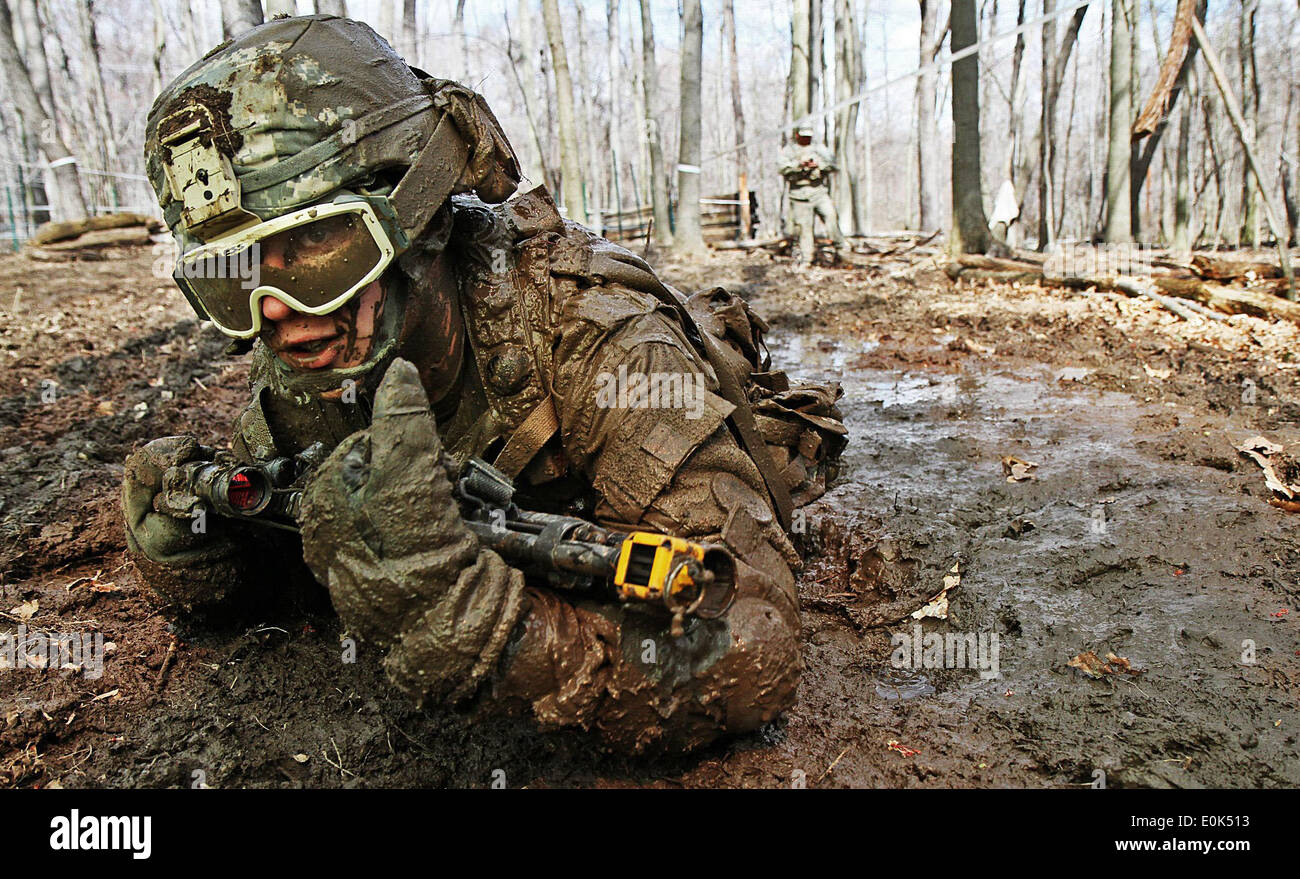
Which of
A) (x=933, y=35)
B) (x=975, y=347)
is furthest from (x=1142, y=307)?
(x=933, y=35)

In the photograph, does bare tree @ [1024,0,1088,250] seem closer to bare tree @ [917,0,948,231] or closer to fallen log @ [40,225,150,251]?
bare tree @ [917,0,948,231]

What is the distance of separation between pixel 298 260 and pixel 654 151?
15.2m

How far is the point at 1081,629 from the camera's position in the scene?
→ 2.63m

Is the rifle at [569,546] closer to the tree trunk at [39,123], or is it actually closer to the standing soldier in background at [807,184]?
the standing soldier in background at [807,184]

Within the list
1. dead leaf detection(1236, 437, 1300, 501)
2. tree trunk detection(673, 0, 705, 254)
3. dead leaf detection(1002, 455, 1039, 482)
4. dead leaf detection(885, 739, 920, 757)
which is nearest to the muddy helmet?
dead leaf detection(885, 739, 920, 757)

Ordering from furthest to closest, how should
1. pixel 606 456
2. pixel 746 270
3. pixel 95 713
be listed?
pixel 746 270
pixel 95 713
pixel 606 456

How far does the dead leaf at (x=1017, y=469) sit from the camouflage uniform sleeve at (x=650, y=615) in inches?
89.7

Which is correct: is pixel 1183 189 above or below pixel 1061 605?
above

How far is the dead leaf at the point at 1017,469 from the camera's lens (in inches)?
153

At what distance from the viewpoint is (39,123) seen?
14.7m

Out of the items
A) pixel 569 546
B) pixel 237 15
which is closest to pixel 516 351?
pixel 569 546

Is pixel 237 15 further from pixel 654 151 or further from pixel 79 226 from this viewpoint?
pixel 654 151
